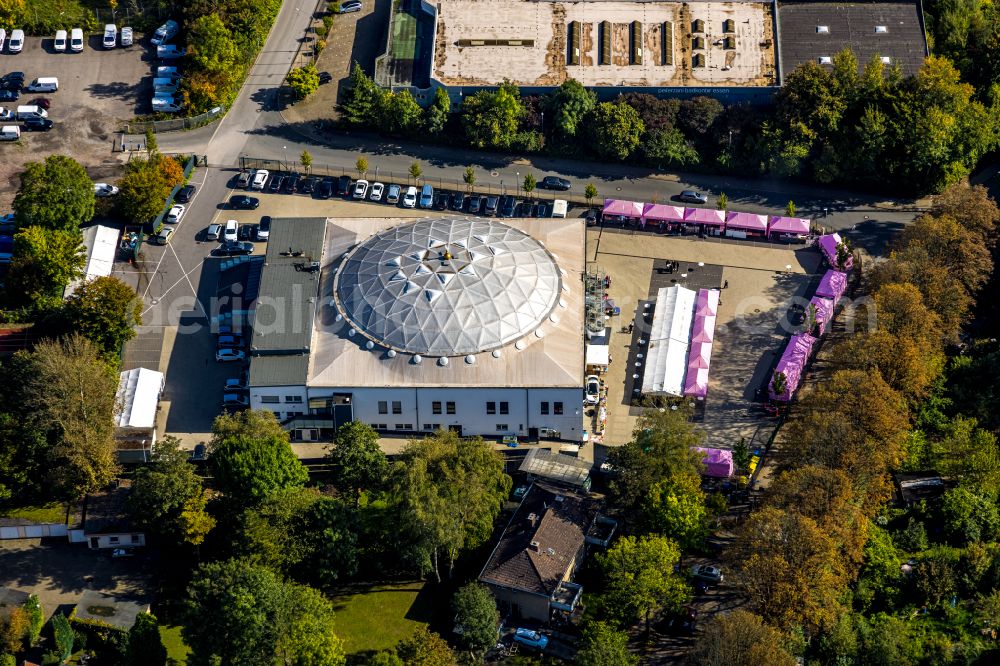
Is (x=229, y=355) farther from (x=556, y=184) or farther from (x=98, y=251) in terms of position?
(x=556, y=184)

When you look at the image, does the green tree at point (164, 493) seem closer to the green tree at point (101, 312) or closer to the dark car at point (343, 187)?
the green tree at point (101, 312)

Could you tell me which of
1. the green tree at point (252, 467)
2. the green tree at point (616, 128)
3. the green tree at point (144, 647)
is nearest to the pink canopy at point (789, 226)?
the green tree at point (616, 128)

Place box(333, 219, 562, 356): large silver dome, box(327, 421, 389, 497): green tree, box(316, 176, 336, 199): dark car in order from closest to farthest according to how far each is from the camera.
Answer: box(327, 421, 389, 497): green tree
box(333, 219, 562, 356): large silver dome
box(316, 176, 336, 199): dark car

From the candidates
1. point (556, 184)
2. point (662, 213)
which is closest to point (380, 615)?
point (662, 213)

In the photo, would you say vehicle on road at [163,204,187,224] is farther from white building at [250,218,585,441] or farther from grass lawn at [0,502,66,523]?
grass lawn at [0,502,66,523]

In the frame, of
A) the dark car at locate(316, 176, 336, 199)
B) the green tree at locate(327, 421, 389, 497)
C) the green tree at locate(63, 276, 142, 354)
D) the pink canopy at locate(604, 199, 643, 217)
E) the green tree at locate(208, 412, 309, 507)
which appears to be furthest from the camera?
the dark car at locate(316, 176, 336, 199)

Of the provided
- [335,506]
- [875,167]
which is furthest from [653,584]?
[875,167]

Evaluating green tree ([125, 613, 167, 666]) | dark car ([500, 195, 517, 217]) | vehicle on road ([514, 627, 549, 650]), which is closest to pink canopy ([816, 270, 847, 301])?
dark car ([500, 195, 517, 217])
